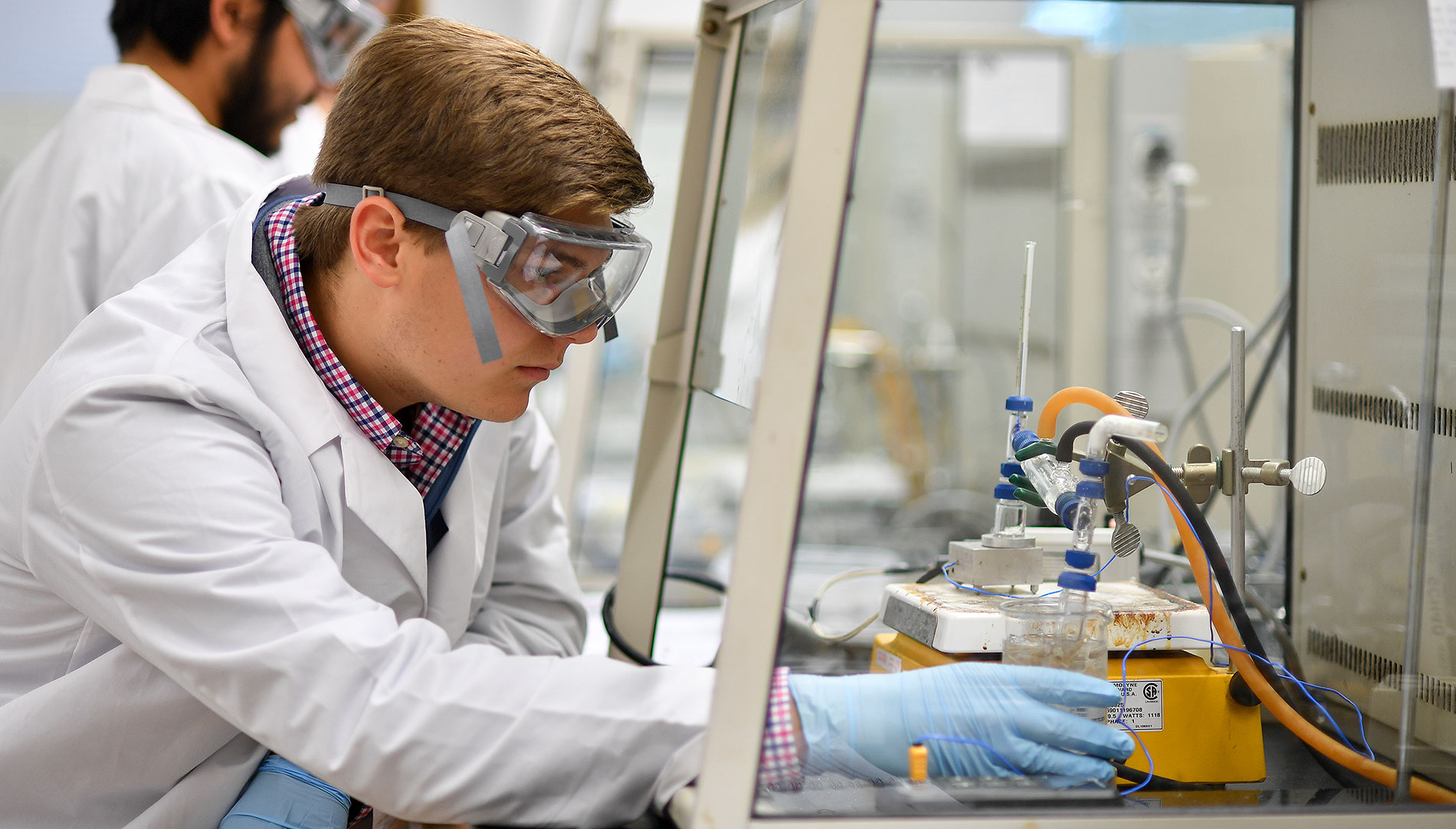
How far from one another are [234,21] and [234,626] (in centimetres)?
145

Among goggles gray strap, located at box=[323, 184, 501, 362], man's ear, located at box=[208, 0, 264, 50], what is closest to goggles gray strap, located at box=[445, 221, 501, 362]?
goggles gray strap, located at box=[323, 184, 501, 362]

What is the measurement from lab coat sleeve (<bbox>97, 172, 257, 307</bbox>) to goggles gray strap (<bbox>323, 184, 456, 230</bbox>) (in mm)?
852

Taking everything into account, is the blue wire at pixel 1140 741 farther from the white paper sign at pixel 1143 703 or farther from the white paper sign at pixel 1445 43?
the white paper sign at pixel 1445 43

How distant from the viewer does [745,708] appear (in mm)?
674

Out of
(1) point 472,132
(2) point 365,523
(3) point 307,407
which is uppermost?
(1) point 472,132

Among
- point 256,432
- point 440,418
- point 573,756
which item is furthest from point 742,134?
point 573,756

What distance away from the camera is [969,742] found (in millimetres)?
795

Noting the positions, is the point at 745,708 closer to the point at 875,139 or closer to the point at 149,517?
the point at 149,517

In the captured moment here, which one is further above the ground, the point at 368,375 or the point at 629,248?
the point at 629,248

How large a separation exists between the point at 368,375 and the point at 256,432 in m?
0.16

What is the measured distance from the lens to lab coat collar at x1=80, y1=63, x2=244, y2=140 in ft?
5.82

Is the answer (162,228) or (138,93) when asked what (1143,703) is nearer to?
(162,228)

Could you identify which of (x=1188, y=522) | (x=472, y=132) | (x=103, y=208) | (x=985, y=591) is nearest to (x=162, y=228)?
(x=103, y=208)

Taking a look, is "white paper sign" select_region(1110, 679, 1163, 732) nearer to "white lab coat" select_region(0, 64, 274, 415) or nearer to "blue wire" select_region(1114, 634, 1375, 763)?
"blue wire" select_region(1114, 634, 1375, 763)
